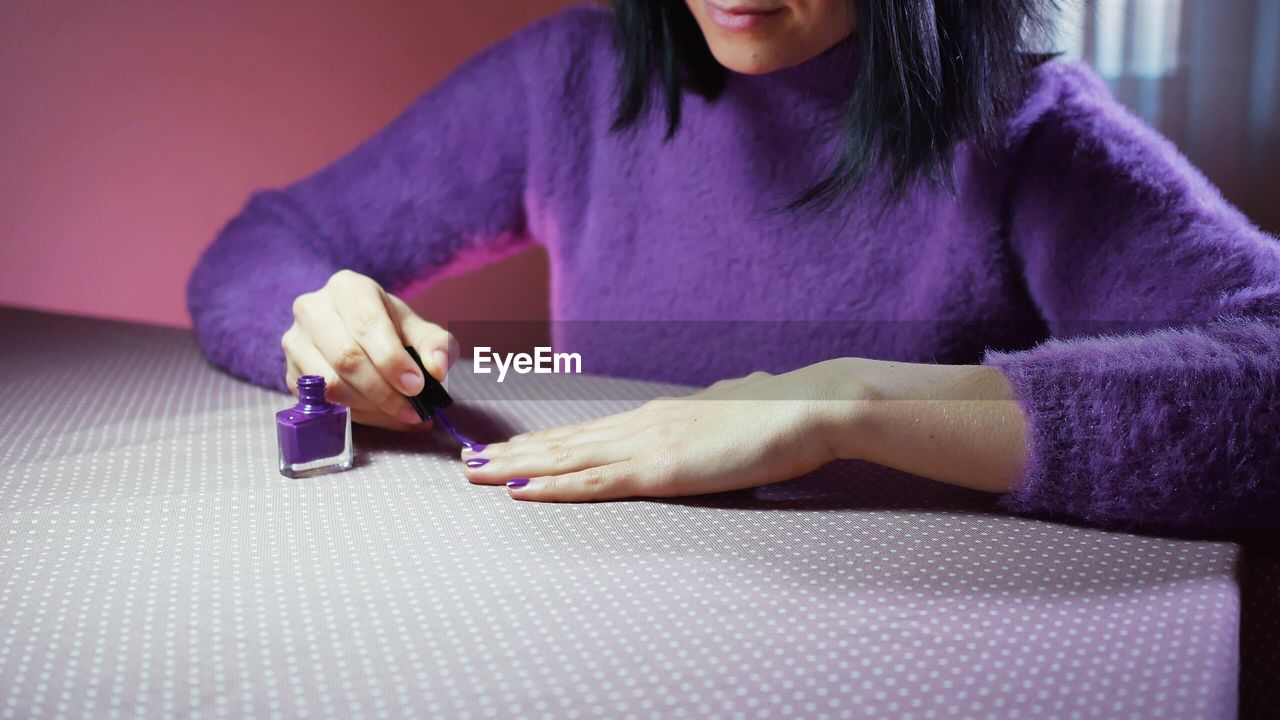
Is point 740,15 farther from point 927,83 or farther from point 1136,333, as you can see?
point 1136,333

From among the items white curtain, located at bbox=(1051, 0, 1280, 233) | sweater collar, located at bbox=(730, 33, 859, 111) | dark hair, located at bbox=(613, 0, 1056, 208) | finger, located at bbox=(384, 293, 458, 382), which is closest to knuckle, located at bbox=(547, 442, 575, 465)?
finger, located at bbox=(384, 293, 458, 382)

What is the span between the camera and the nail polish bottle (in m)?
0.76

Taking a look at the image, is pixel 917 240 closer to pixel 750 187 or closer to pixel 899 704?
pixel 750 187

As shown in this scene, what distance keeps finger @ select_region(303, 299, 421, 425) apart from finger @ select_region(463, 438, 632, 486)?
Answer: 3.8 inches

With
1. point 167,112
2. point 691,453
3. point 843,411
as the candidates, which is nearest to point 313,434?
point 691,453

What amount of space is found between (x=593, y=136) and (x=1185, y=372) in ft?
2.39

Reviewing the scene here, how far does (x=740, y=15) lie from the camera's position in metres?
0.92

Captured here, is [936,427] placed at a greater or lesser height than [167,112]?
lesser

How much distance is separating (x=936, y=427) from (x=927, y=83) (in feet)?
1.07

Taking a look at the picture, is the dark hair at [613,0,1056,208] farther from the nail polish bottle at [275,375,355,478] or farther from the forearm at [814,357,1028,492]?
the nail polish bottle at [275,375,355,478]

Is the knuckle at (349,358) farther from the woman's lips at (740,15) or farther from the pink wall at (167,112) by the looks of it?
the pink wall at (167,112)

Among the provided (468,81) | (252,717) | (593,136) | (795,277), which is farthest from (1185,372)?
(468,81)

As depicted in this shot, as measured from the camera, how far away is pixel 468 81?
4.11ft

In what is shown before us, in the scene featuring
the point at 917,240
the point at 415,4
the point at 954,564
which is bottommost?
the point at 954,564
